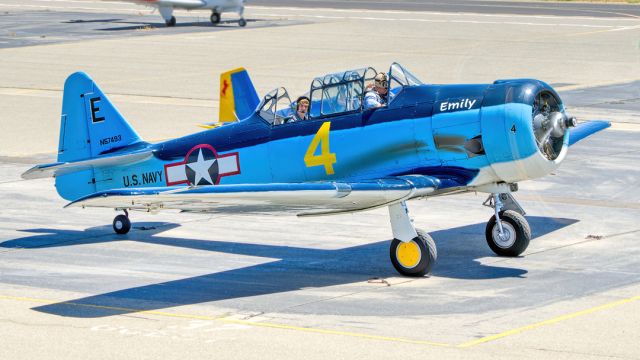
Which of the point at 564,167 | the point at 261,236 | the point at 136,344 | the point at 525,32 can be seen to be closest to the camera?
the point at 136,344

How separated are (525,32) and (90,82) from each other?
35.7m

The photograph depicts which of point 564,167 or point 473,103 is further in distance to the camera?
point 564,167

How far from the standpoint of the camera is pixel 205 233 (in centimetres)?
1673

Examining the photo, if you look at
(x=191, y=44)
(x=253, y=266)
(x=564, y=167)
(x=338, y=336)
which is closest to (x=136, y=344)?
(x=338, y=336)

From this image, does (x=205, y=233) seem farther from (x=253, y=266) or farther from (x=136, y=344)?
(x=136, y=344)

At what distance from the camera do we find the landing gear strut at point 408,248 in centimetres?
1373

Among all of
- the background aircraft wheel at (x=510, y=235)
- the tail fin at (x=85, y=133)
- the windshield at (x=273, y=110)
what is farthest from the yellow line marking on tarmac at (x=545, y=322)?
the tail fin at (x=85, y=133)

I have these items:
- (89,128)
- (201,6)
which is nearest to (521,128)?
(89,128)

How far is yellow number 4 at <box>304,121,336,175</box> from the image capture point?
48.2 feet

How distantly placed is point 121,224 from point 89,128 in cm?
139

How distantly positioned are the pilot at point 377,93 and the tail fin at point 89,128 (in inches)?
147

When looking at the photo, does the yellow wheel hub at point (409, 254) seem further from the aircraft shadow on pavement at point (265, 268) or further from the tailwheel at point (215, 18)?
the tailwheel at point (215, 18)

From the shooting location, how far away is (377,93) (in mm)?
14711

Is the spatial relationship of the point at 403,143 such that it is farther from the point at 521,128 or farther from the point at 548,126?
the point at 548,126
